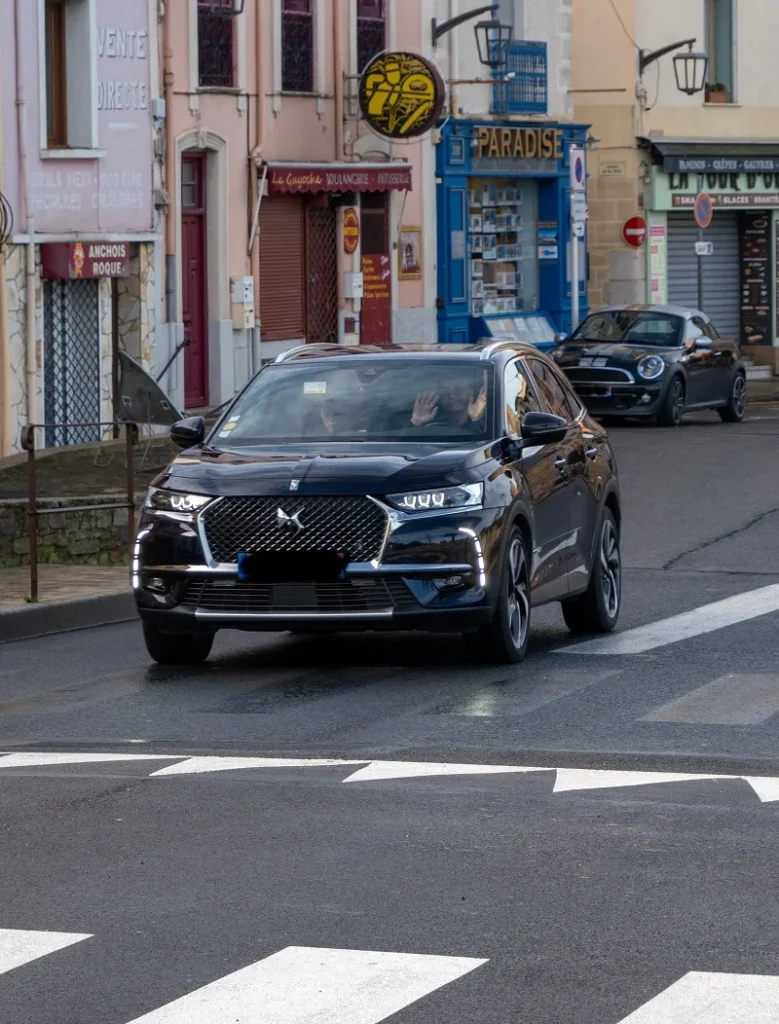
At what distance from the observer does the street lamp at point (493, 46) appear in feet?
124

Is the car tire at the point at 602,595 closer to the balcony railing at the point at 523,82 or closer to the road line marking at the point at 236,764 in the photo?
the road line marking at the point at 236,764

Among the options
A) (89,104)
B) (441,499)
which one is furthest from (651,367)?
(441,499)

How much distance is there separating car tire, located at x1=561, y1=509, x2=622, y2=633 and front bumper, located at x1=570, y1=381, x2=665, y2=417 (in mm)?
16672

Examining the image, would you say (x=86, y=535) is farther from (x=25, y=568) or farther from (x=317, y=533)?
(x=317, y=533)

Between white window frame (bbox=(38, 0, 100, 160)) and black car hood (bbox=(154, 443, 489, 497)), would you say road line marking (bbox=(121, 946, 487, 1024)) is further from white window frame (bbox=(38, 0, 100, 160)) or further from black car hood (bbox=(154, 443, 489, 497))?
white window frame (bbox=(38, 0, 100, 160))

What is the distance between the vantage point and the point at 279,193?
3297 centimetres

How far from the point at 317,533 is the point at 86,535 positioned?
19.8 feet

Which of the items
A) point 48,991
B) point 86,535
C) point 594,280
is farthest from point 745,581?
point 594,280

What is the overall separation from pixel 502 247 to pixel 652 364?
33.4 feet

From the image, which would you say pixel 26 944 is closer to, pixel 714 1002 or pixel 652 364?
pixel 714 1002

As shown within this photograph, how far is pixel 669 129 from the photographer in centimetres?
4372

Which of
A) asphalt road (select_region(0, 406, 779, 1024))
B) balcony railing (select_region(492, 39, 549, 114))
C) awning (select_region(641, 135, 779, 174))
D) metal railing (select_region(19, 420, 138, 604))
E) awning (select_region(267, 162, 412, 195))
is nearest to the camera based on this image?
asphalt road (select_region(0, 406, 779, 1024))

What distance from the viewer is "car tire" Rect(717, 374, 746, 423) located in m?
32.4

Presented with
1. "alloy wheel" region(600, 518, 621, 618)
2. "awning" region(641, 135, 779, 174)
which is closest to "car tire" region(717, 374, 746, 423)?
"awning" region(641, 135, 779, 174)
